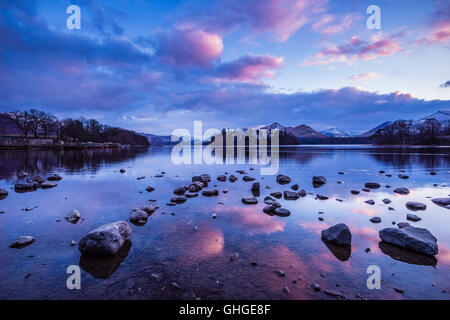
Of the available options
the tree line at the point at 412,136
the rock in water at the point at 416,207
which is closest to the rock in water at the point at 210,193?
the rock in water at the point at 416,207

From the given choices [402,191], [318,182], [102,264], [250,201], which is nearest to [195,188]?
[250,201]

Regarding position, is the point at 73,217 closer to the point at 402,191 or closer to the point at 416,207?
the point at 416,207

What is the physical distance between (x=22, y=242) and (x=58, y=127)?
151 m

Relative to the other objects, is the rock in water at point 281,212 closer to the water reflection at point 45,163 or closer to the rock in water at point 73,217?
the rock in water at point 73,217

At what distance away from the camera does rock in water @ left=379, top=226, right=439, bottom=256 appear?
6.67m

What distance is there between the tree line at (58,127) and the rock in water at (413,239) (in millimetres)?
133585

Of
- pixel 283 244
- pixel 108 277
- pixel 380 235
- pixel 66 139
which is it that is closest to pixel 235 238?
pixel 283 244

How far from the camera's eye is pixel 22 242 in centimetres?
712

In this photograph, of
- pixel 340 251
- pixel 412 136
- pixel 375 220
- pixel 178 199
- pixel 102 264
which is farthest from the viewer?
pixel 412 136

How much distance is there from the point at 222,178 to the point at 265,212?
404 inches

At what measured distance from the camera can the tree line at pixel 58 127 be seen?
3883 inches

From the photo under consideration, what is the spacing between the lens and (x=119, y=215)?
33.7 feet

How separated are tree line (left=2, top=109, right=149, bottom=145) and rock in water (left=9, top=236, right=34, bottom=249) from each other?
123880 millimetres

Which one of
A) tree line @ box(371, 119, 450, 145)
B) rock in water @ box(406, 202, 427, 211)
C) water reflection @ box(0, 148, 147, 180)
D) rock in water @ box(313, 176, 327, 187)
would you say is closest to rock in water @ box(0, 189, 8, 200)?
water reflection @ box(0, 148, 147, 180)
